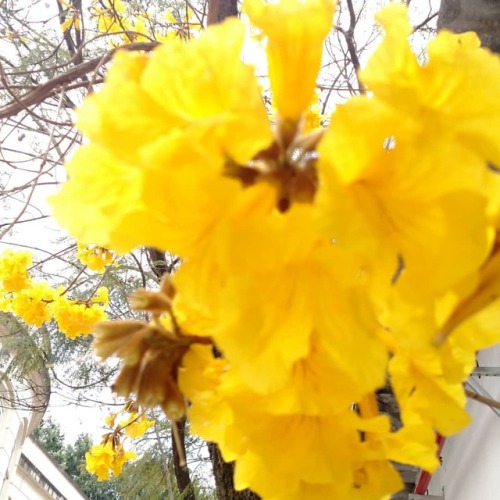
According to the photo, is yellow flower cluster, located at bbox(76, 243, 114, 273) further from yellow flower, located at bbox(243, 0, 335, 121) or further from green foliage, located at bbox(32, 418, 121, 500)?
green foliage, located at bbox(32, 418, 121, 500)

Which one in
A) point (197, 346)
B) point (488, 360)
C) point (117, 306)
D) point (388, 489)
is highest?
point (117, 306)

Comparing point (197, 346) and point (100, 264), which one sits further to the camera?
point (100, 264)

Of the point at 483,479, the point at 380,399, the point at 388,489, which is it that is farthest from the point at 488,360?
the point at 388,489

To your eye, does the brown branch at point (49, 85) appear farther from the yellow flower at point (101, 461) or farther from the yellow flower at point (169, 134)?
the yellow flower at point (101, 461)

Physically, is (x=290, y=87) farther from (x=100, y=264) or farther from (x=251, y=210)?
(x=100, y=264)

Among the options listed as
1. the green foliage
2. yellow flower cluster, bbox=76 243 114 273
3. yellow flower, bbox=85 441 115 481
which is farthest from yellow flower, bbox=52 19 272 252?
the green foliage

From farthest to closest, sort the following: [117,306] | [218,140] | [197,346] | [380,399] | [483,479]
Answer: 1. [117,306]
2. [483,479]
3. [380,399]
4. [197,346]
5. [218,140]

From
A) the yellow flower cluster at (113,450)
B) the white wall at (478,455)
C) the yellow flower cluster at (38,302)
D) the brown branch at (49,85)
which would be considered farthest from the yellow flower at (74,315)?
the white wall at (478,455)
